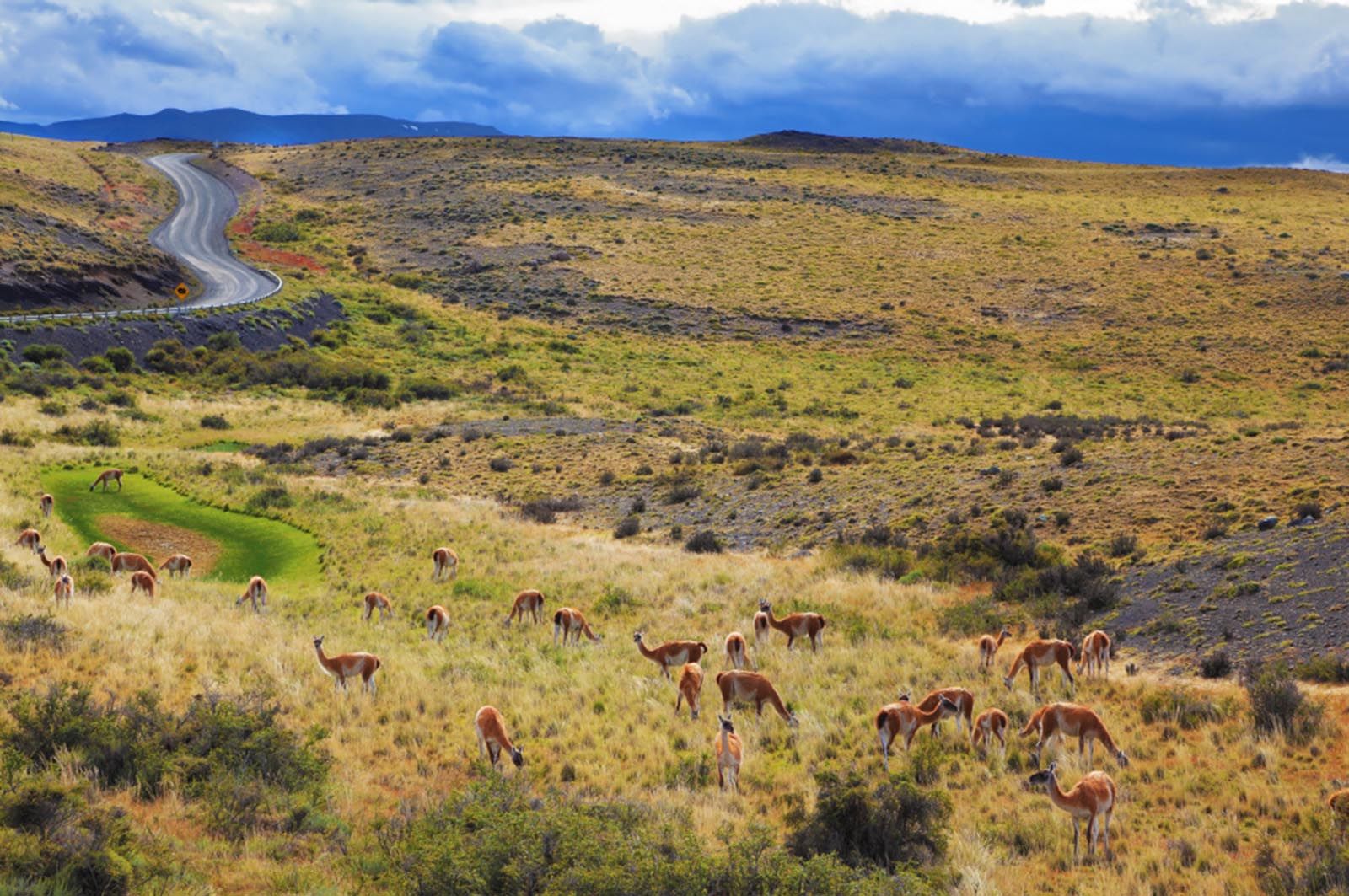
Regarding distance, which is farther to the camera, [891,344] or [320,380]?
[891,344]

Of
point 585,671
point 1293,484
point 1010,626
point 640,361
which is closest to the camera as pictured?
point 585,671

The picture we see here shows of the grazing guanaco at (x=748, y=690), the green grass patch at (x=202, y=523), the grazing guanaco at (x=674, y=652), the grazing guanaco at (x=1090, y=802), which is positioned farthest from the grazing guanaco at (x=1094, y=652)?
the green grass patch at (x=202, y=523)

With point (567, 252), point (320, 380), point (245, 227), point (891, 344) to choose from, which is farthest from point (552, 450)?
point (245, 227)

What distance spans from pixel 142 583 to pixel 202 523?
889cm

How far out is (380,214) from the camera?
10225 cm

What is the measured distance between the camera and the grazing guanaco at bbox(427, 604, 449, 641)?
17.0 metres

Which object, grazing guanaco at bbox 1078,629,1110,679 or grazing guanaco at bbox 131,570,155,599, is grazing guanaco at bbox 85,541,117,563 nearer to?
grazing guanaco at bbox 131,570,155,599

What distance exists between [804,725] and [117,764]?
805 cm

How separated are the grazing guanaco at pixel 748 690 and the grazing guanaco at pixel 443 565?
1083 cm

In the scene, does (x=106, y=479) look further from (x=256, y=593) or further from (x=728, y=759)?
(x=728, y=759)

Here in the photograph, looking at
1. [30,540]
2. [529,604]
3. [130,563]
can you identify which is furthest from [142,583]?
[529,604]

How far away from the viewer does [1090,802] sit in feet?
29.3

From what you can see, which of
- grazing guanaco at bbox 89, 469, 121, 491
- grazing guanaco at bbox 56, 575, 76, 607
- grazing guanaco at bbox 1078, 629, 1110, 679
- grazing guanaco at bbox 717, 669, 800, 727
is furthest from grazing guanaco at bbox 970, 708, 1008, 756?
grazing guanaco at bbox 89, 469, 121, 491

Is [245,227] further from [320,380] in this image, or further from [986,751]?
[986,751]
